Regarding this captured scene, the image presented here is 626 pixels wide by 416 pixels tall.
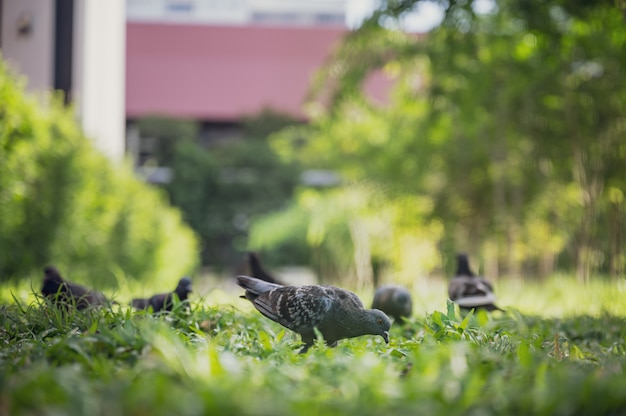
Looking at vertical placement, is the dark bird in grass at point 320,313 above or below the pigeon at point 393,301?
above

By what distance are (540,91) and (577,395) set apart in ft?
30.8

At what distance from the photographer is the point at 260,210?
23.9m

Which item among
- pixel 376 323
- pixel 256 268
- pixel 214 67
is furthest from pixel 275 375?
pixel 214 67

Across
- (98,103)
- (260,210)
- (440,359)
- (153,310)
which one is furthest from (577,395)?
(260,210)

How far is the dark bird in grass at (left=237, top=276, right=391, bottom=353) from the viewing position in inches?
143

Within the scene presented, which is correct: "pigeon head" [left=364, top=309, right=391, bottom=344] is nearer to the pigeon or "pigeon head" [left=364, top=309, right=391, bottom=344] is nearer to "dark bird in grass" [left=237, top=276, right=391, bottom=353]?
"dark bird in grass" [left=237, top=276, right=391, bottom=353]

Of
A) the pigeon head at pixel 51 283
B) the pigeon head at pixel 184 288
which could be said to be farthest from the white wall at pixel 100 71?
the pigeon head at pixel 184 288

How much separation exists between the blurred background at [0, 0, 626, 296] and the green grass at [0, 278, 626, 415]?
175 inches

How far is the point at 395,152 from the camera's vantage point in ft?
44.6

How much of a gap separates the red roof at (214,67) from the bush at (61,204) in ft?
47.2

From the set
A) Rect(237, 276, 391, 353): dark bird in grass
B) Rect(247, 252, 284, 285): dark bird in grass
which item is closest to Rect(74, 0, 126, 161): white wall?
Rect(247, 252, 284, 285): dark bird in grass

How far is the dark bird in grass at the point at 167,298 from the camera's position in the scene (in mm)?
4844

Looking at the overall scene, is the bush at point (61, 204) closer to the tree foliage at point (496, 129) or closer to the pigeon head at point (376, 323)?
the pigeon head at point (376, 323)

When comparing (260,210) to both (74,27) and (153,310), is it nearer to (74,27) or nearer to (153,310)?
(74,27)
